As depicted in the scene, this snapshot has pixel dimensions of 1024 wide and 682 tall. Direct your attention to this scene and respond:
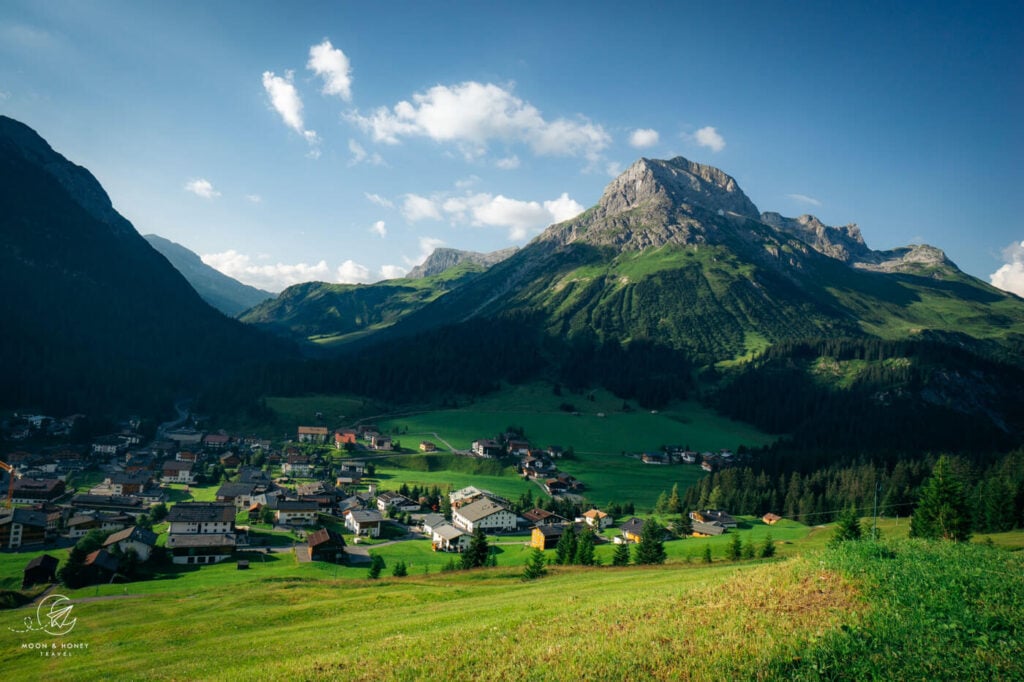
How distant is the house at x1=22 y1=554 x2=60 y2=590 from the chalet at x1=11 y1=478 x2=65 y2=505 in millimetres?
43353

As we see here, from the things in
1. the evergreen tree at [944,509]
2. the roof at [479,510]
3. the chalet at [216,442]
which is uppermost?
the evergreen tree at [944,509]

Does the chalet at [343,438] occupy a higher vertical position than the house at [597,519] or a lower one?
higher

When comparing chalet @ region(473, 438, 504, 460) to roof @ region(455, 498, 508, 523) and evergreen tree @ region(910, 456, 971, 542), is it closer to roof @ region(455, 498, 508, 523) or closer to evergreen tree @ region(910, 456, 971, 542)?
roof @ region(455, 498, 508, 523)


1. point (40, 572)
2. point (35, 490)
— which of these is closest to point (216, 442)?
point (35, 490)

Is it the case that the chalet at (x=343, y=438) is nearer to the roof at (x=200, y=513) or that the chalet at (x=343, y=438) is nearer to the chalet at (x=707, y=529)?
the roof at (x=200, y=513)

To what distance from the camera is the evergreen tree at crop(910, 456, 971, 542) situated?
4975 centimetres

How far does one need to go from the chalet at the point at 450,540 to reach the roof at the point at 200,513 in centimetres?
3069

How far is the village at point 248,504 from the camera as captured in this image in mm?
68312

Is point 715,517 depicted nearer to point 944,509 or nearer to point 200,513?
point 944,509

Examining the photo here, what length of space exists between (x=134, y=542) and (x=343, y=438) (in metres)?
86.8

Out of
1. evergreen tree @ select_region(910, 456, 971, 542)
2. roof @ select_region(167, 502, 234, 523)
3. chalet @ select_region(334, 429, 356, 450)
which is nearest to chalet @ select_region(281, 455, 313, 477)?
chalet @ select_region(334, 429, 356, 450)

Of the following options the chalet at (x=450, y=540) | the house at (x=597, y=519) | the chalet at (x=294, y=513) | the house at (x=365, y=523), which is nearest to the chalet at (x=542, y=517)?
the house at (x=597, y=519)

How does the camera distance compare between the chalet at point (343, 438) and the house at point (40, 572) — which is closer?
the house at point (40, 572)

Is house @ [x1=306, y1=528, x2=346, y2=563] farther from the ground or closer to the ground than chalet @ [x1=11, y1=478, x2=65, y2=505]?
farther from the ground
